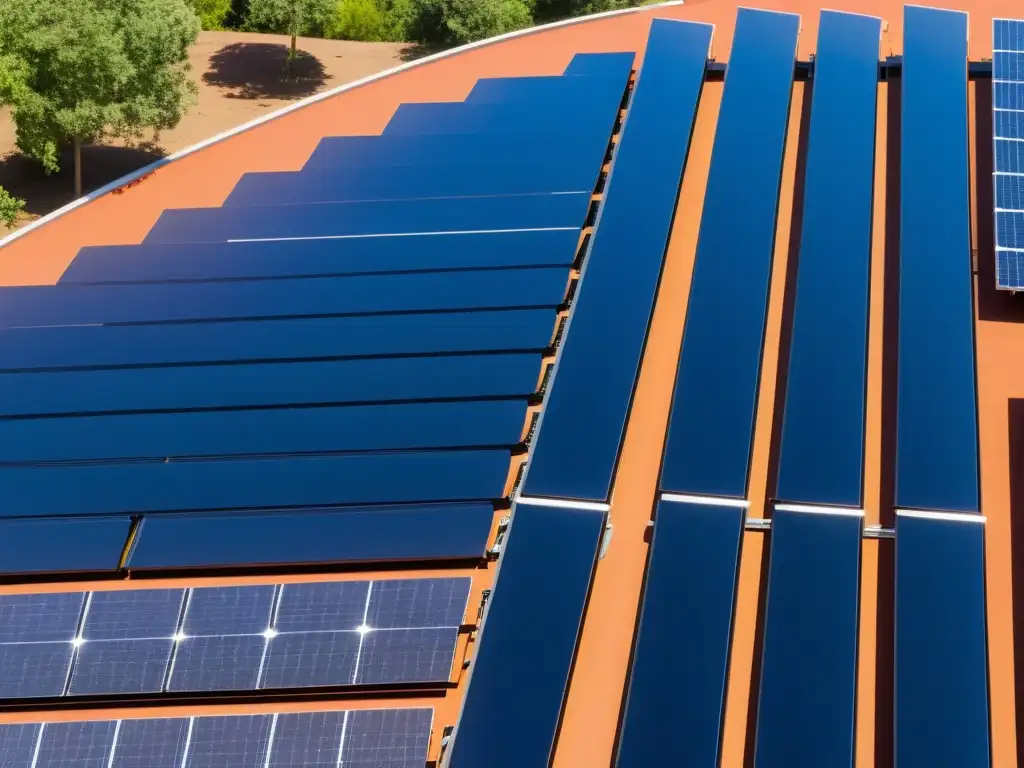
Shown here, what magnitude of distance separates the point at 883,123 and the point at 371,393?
14148 millimetres

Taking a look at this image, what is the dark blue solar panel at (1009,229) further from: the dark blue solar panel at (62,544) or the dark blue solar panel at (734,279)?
the dark blue solar panel at (62,544)

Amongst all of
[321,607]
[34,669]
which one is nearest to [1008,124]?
[321,607]

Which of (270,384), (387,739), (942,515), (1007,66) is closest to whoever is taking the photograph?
(387,739)

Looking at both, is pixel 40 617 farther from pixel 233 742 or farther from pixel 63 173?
pixel 63 173

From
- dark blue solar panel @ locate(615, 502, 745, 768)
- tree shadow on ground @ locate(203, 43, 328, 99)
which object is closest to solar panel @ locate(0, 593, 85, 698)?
dark blue solar panel @ locate(615, 502, 745, 768)

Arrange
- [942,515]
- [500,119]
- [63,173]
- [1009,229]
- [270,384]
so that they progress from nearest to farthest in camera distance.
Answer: [942,515]
[270,384]
[1009,229]
[500,119]
[63,173]

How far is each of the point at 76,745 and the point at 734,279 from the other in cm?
1315

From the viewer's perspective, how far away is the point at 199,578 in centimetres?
1500

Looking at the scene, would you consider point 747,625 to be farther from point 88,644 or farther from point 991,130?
point 991,130

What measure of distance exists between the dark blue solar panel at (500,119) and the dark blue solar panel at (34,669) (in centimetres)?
1550

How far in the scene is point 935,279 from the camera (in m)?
18.5

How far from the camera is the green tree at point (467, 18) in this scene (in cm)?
4478

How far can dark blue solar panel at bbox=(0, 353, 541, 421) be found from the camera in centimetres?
1733

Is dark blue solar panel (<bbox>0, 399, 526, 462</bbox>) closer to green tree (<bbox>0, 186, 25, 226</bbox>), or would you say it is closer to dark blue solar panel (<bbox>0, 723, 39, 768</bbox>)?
dark blue solar panel (<bbox>0, 723, 39, 768</bbox>)
